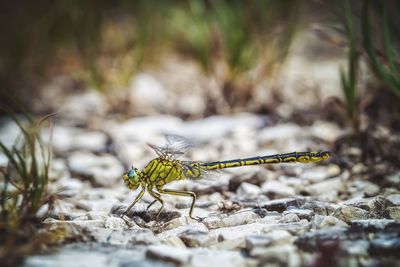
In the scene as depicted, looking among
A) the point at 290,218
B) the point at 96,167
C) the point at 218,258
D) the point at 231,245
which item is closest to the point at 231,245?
the point at 231,245

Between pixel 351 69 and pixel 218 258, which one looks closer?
pixel 218 258

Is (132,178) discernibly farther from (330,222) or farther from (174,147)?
(330,222)

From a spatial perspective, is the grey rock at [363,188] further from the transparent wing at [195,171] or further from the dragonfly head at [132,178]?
the dragonfly head at [132,178]

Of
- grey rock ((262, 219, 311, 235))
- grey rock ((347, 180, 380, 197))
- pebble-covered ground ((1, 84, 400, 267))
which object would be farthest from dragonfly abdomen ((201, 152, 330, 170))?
grey rock ((262, 219, 311, 235))

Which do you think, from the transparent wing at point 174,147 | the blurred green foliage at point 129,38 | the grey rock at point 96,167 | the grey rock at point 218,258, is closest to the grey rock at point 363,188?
the transparent wing at point 174,147

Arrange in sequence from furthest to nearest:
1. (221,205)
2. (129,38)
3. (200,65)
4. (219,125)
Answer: (129,38), (200,65), (219,125), (221,205)

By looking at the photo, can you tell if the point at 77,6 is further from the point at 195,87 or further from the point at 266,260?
the point at 266,260
